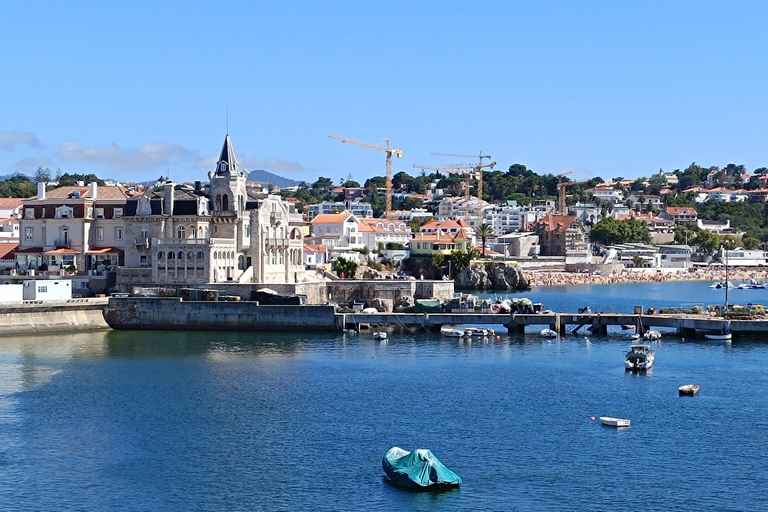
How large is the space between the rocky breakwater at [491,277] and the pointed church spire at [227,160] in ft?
200

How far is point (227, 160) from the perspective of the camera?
103 m

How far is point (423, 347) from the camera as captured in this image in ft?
273

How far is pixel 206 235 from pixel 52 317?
675 inches

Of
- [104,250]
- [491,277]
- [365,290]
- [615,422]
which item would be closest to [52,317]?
[104,250]

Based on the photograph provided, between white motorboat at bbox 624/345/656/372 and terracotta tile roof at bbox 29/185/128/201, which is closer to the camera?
white motorboat at bbox 624/345/656/372

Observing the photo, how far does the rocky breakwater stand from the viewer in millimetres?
159250

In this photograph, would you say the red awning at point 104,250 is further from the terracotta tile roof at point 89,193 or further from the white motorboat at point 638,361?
the white motorboat at point 638,361

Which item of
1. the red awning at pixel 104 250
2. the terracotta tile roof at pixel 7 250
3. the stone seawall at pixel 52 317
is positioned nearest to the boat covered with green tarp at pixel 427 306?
the stone seawall at pixel 52 317

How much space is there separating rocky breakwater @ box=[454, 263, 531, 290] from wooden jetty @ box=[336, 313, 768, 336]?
64092 millimetres

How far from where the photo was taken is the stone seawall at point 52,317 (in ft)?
281

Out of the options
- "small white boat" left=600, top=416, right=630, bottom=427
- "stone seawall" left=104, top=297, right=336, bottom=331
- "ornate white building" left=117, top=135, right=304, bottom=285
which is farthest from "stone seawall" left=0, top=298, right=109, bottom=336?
"small white boat" left=600, top=416, right=630, bottom=427

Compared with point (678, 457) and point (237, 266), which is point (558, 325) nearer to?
point (237, 266)

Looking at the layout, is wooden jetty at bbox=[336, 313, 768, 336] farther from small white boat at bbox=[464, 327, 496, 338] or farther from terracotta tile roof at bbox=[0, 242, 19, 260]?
terracotta tile roof at bbox=[0, 242, 19, 260]

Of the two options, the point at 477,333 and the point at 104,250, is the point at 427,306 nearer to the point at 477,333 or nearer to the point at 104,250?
the point at 477,333
